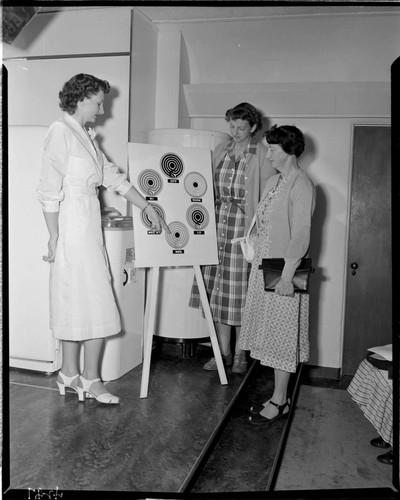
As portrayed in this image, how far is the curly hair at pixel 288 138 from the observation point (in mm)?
2258

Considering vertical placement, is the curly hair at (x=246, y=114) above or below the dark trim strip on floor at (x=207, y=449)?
above

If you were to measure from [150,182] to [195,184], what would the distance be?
246 mm

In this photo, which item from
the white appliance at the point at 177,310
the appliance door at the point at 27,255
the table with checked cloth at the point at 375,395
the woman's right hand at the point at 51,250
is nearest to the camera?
the appliance door at the point at 27,255

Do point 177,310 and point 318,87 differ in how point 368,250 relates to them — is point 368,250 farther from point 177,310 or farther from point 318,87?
point 177,310

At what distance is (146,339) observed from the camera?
2.56m

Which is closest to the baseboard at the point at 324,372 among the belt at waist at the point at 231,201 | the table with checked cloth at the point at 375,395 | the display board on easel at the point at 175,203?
the table with checked cloth at the point at 375,395

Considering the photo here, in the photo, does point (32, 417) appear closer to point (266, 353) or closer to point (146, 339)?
point (146, 339)

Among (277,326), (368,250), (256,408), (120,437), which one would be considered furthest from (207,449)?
(368,250)

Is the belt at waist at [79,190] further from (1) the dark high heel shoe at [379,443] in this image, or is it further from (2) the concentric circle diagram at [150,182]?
(1) the dark high heel shoe at [379,443]

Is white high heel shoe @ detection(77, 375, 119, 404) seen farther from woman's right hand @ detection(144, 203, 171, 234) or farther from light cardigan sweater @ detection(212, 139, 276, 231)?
light cardigan sweater @ detection(212, 139, 276, 231)

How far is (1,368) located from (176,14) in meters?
1.62

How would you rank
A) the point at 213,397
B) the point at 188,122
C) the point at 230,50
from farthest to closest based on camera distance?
the point at 188,122, the point at 213,397, the point at 230,50

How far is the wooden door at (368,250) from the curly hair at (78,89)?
1159 millimetres

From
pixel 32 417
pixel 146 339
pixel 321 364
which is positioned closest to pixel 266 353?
pixel 321 364
